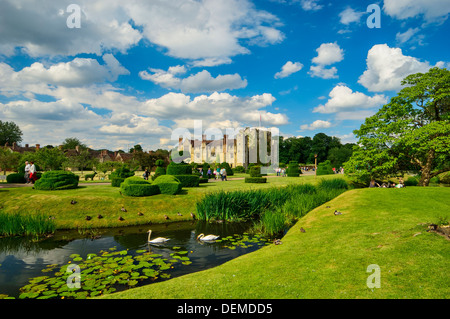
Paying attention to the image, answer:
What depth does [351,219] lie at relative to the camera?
10602 mm

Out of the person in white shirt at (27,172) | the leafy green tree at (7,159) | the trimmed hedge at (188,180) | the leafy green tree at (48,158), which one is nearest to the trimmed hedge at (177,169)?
the trimmed hedge at (188,180)

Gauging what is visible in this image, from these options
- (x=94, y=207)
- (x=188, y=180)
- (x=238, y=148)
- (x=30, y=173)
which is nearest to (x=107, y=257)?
(x=94, y=207)

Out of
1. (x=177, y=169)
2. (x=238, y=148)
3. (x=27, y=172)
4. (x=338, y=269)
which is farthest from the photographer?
(x=238, y=148)

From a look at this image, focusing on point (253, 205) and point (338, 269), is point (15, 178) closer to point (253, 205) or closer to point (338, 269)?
point (253, 205)

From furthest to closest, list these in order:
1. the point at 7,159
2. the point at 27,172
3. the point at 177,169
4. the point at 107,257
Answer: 1. the point at 7,159
2. the point at 177,169
3. the point at 27,172
4. the point at 107,257

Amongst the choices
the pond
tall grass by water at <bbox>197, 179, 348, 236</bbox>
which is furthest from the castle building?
the pond

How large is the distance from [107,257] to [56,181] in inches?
528

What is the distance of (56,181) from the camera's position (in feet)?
61.5

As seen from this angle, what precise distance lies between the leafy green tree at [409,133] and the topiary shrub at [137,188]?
17.3 meters

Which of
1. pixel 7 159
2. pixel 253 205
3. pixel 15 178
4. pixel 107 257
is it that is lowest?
pixel 107 257
